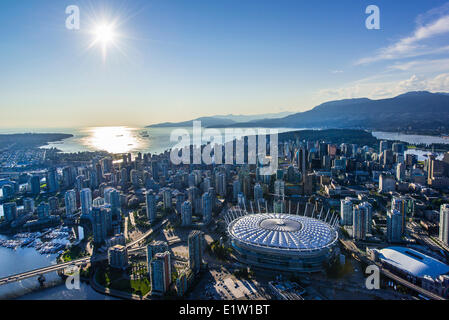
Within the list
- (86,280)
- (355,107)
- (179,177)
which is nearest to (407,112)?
(355,107)

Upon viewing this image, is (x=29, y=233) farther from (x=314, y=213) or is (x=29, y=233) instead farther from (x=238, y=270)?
(x=314, y=213)

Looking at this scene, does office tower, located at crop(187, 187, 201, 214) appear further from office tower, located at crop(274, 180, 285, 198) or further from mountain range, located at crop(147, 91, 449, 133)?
mountain range, located at crop(147, 91, 449, 133)

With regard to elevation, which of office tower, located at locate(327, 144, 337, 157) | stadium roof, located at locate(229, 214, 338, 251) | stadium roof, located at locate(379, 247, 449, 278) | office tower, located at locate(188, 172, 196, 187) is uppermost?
office tower, located at locate(327, 144, 337, 157)

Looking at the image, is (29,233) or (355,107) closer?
(29,233)

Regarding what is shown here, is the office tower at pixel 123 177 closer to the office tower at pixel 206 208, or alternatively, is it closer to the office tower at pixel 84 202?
the office tower at pixel 84 202

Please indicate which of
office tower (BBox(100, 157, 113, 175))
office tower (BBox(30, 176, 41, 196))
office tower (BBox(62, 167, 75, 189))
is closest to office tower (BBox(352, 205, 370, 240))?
office tower (BBox(100, 157, 113, 175))

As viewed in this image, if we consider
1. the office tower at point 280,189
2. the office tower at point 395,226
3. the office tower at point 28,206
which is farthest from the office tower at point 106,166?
the office tower at point 395,226

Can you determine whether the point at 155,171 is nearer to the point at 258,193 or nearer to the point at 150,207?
the point at 150,207
